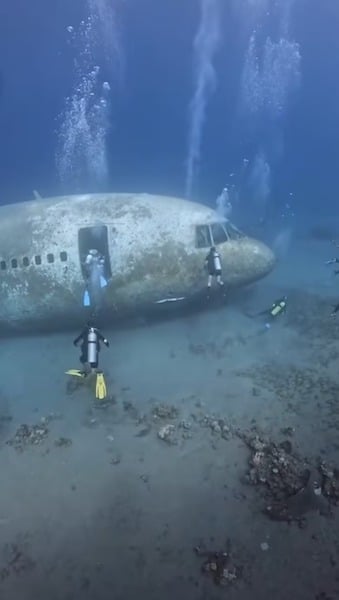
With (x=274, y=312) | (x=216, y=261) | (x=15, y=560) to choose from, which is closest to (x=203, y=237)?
(x=216, y=261)

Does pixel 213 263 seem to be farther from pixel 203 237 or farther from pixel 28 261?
pixel 28 261

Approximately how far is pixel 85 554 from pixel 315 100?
154 meters

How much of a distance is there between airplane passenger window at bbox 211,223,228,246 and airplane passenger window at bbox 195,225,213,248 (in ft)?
0.67

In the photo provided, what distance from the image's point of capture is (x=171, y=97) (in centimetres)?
11206

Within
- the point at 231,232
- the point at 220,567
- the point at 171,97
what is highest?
the point at 171,97

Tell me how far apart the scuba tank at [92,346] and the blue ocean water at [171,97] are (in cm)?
3013

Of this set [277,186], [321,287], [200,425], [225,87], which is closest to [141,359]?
[200,425]

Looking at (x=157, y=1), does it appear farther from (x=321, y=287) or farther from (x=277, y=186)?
(x=321, y=287)

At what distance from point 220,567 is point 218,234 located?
34.0 feet

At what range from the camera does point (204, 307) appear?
16188 mm

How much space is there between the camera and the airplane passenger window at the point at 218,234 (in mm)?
15070

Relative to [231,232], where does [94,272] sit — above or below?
below

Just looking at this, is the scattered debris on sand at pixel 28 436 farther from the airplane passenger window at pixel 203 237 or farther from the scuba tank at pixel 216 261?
the airplane passenger window at pixel 203 237

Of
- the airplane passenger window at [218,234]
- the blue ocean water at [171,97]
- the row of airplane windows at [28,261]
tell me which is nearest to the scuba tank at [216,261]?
the airplane passenger window at [218,234]
